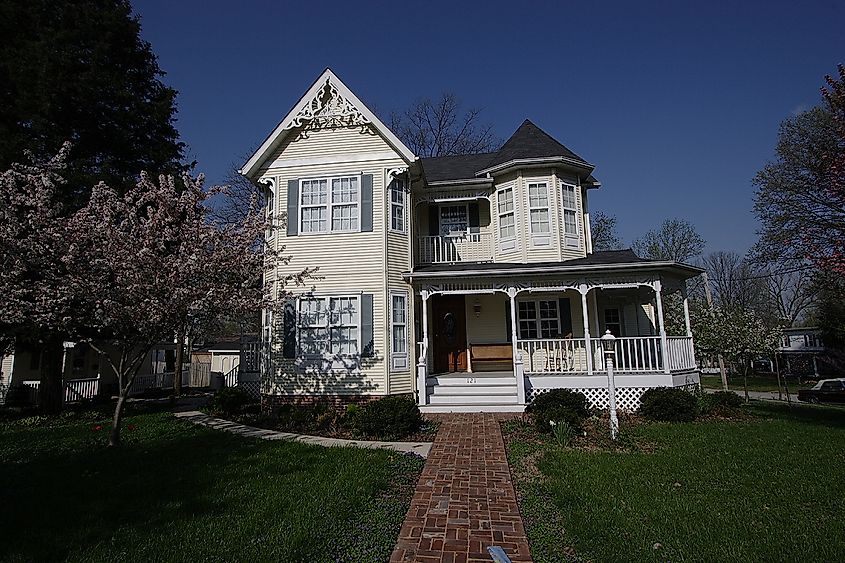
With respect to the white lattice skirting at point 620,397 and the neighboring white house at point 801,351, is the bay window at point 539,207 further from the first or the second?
the neighboring white house at point 801,351

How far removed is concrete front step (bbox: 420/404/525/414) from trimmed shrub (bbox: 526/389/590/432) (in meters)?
0.46

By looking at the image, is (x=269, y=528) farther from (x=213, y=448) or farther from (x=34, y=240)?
(x=34, y=240)

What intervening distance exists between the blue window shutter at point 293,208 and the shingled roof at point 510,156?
4.80 m

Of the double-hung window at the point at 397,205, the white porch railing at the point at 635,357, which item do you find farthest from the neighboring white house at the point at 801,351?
the double-hung window at the point at 397,205

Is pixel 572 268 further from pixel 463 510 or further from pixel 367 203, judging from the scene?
pixel 463 510

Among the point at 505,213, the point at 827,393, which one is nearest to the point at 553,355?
the point at 505,213

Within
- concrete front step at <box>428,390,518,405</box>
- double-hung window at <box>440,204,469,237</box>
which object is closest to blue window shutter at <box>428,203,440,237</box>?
double-hung window at <box>440,204,469,237</box>

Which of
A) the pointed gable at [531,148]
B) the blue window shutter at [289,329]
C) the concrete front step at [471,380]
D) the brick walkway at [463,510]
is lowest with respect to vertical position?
the brick walkway at [463,510]

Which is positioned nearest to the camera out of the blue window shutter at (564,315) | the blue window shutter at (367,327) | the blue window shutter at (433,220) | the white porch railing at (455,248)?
the blue window shutter at (367,327)

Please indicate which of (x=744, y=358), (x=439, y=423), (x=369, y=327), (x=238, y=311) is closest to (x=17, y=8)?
(x=238, y=311)

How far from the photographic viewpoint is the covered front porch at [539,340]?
12844 mm

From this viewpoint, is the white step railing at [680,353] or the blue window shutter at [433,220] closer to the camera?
the white step railing at [680,353]

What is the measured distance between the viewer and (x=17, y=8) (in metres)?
14.2

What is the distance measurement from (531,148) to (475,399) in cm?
861
